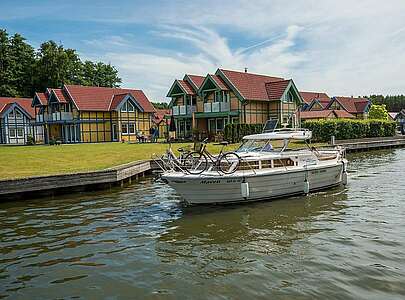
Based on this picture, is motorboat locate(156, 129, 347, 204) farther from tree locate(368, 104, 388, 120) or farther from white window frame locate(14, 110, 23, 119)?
tree locate(368, 104, 388, 120)

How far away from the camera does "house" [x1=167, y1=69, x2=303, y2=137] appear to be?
41.5m

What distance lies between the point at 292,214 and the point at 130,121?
131 feet

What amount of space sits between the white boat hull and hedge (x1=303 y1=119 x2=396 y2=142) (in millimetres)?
22988

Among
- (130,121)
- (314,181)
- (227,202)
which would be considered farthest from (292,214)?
(130,121)

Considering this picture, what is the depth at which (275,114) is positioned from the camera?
42938mm

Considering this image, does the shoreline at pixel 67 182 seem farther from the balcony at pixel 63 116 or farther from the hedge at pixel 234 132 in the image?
the balcony at pixel 63 116

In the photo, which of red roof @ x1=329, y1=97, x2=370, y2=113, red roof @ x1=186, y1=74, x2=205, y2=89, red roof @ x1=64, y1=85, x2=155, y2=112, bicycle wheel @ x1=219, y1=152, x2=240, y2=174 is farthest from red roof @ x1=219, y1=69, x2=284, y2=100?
bicycle wheel @ x1=219, y1=152, x2=240, y2=174

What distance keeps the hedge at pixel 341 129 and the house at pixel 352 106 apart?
23.6 meters

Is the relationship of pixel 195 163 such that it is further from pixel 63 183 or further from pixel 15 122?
pixel 15 122

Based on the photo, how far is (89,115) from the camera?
4816cm

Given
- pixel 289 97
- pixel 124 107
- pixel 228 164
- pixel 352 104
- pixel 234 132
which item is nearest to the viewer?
pixel 228 164

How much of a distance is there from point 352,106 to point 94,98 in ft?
142

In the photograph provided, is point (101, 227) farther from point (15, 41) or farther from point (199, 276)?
point (15, 41)

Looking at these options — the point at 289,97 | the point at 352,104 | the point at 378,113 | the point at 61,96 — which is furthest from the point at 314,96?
the point at 61,96
